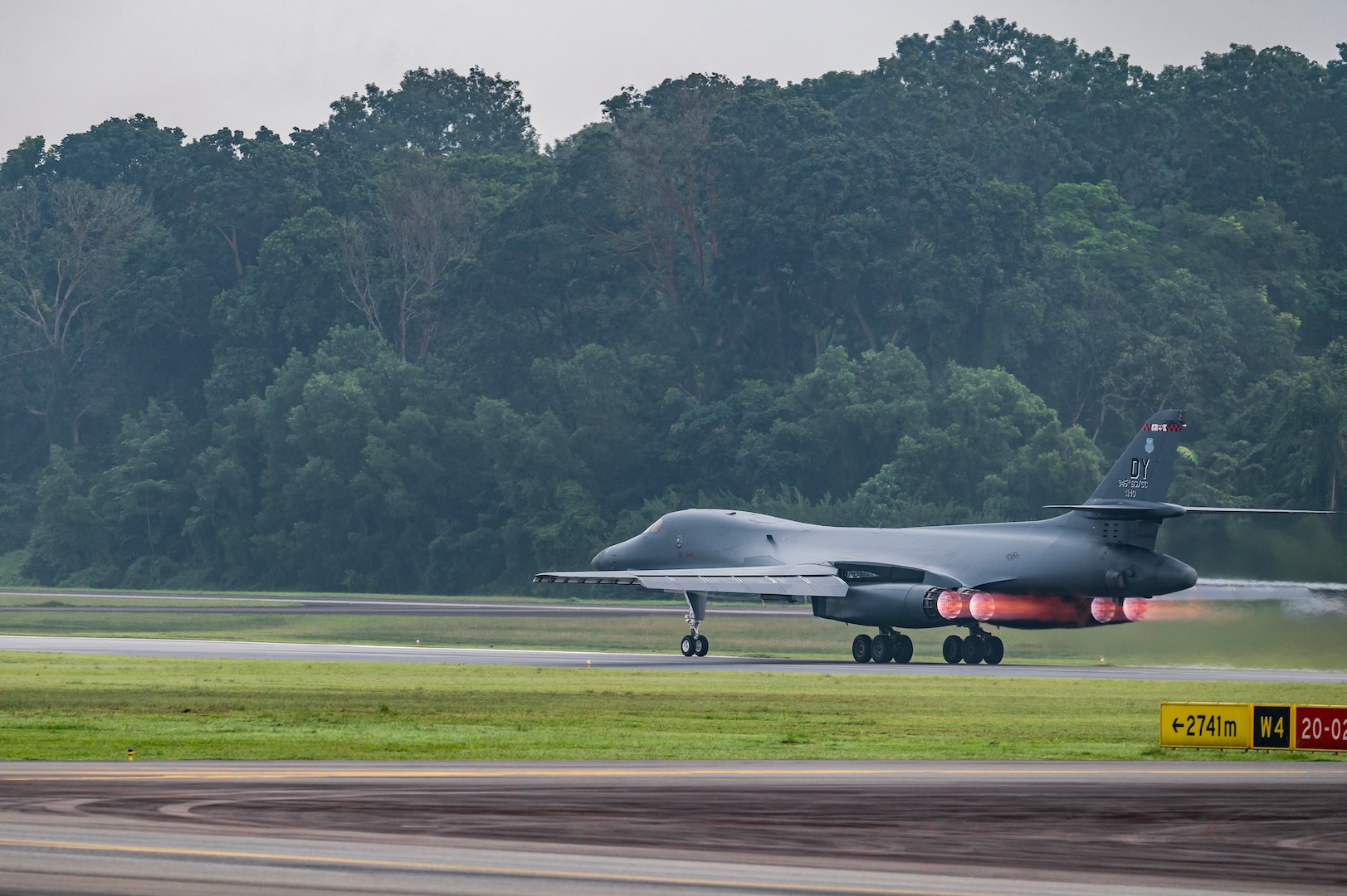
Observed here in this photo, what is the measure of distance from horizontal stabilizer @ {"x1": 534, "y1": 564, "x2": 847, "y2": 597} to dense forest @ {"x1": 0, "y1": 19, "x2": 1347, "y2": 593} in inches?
1558

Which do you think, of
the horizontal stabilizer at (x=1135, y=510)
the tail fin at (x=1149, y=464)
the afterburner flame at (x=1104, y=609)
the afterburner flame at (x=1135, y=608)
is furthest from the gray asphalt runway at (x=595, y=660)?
the tail fin at (x=1149, y=464)

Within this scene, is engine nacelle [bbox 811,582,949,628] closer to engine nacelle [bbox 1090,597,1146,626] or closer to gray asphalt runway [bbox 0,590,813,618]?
engine nacelle [bbox 1090,597,1146,626]

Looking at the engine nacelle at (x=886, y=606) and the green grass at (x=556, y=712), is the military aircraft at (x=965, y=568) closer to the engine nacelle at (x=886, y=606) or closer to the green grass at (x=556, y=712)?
the engine nacelle at (x=886, y=606)

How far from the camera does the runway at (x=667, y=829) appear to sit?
14.5m

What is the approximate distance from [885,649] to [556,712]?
66.8 ft

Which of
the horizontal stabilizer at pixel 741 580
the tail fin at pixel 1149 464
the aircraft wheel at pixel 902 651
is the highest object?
the tail fin at pixel 1149 464

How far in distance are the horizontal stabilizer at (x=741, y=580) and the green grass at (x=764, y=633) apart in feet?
19.7

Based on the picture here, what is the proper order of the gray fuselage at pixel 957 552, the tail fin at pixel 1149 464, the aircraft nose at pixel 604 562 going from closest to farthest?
the tail fin at pixel 1149 464, the gray fuselage at pixel 957 552, the aircraft nose at pixel 604 562

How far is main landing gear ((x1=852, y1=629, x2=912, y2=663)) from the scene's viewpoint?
51.4 m

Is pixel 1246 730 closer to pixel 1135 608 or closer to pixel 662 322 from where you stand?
pixel 1135 608

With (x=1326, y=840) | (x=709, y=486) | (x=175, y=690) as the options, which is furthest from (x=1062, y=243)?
(x=1326, y=840)

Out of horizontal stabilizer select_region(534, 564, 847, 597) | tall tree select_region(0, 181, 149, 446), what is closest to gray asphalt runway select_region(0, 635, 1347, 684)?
horizontal stabilizer select_region(534, 564, 847, 597)

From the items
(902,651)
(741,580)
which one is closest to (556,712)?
(741,580)

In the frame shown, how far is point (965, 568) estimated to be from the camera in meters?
49.8
